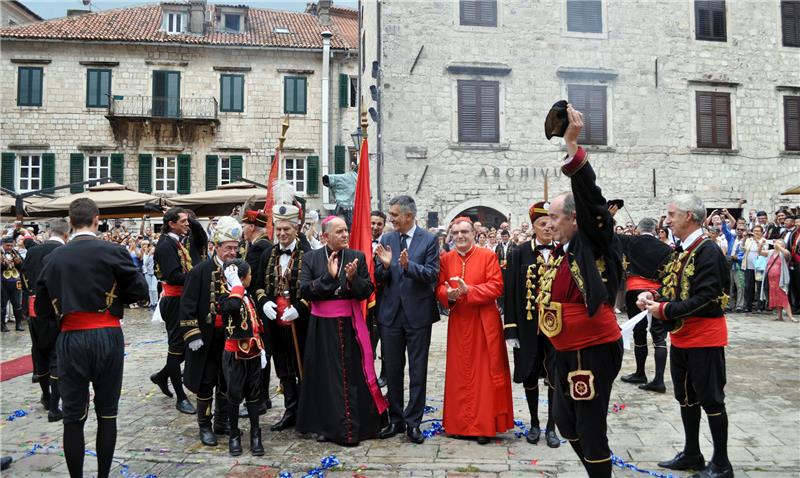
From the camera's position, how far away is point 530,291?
536 cm

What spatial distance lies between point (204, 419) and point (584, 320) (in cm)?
363

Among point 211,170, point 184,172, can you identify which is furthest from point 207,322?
point 184,172

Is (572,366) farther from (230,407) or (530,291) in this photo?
(230,407)

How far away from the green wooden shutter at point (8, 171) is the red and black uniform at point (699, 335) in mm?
32729

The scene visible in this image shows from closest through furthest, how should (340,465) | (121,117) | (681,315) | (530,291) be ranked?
(681,315) < (340,465) < (530,291) < (121,117)

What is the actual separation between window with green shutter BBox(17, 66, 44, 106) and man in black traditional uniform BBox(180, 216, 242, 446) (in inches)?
1177

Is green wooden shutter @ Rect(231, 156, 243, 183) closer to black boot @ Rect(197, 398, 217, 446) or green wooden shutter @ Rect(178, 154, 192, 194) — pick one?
green wooden shutter @ Rect(178, 154, 192, 194)

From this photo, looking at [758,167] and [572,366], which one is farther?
[758,167]

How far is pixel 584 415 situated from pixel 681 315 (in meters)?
1.35

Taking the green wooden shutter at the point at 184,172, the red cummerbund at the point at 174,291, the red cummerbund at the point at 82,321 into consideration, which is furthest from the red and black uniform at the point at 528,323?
the green wooden shutter at the point at 184,172

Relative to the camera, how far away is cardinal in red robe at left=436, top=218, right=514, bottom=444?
548 cm

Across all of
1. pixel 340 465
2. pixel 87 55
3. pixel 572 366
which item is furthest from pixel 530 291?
pixel 87 55

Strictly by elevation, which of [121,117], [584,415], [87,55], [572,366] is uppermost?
[87,55]

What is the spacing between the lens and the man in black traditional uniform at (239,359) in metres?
5.20
